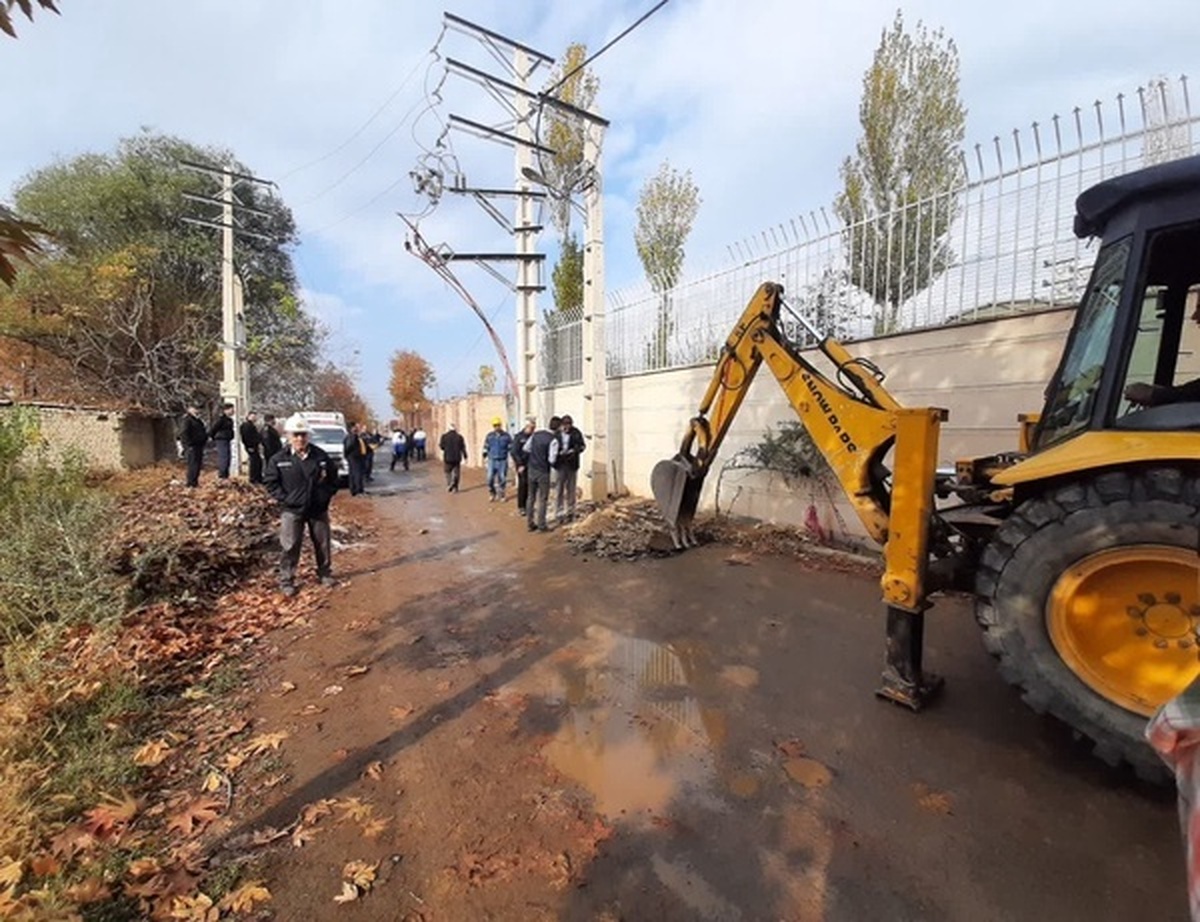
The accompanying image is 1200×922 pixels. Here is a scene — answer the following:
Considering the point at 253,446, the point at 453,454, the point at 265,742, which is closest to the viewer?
the point at 265,742

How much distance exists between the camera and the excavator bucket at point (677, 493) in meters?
7.04

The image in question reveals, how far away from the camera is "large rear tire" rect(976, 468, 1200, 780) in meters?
2.66

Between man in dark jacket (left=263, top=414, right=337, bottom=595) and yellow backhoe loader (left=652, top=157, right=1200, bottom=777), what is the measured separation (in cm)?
552

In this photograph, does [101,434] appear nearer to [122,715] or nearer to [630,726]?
[122,715]

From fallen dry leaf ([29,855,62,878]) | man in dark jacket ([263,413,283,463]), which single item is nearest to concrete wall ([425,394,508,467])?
man in dark jacket ([263,413,283,463])

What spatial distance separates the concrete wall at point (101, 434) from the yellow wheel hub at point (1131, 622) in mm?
15960

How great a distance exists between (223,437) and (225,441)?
0.10 m

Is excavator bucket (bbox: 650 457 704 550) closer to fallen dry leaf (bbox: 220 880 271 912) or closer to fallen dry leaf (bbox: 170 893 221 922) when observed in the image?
fallen dry leaf (bbox: 220 880 271 912)

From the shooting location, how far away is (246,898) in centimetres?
232

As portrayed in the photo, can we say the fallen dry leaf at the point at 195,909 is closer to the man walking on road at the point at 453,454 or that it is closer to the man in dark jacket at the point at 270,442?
the man in dark jacket at the point at 270,442

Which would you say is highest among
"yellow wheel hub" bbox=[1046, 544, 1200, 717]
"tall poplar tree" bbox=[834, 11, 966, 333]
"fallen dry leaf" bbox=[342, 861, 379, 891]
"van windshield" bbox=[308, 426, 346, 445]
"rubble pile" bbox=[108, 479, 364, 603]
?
"tall poplar tree" bbox=[834, 11, 966, 333]

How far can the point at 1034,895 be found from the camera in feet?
7.50

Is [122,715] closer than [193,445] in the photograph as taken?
Yes

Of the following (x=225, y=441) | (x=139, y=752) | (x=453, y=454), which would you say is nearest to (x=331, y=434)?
(x=225, y=441)
